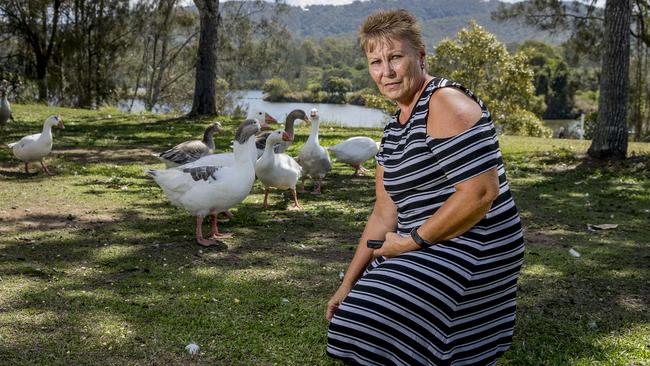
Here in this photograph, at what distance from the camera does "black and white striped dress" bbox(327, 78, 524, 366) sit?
3020mm

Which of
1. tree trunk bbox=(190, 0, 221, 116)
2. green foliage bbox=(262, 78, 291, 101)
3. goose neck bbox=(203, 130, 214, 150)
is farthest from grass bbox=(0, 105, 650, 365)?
green foliage bbox=(262, 78, 291, 101)

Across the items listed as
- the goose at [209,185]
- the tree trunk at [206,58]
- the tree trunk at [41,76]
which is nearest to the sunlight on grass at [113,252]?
the goose at [209,185]

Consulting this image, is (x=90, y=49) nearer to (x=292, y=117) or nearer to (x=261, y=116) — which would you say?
(x=261, y=116)

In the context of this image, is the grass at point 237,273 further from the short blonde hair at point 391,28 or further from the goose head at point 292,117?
the short blonde hair at point 391,28

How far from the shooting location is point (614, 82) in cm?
1262

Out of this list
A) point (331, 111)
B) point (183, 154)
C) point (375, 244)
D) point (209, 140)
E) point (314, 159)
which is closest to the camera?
point (375, 244)

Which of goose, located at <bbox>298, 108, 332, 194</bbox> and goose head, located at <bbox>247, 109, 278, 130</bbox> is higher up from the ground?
goose head, located at <bbox>247, 109, 278, 130</bbox>

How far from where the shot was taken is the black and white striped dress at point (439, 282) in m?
3.02

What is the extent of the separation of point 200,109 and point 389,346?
17986 millimetres

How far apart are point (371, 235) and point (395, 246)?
44cm

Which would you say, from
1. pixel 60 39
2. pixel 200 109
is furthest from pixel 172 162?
pixel 60 39

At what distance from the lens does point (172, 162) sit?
9.14 m

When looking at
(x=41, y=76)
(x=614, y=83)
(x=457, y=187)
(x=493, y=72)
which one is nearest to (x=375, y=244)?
(x=457, y=187)

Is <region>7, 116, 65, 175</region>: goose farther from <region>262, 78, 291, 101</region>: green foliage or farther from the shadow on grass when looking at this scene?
<region>262, 78, 291, 101</region>: green foliage
